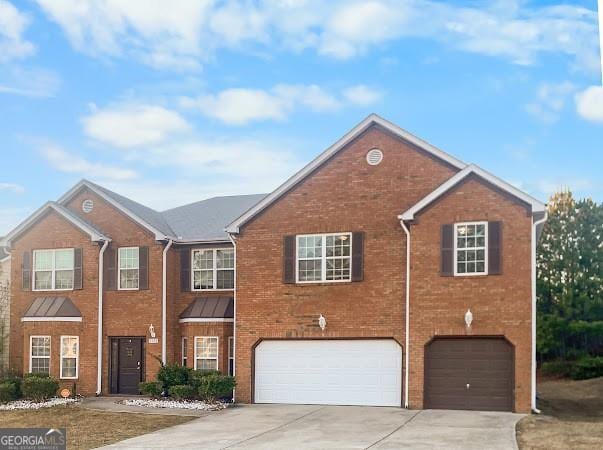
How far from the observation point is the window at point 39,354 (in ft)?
82.9

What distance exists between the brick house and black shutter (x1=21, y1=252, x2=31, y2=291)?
8 centimetres

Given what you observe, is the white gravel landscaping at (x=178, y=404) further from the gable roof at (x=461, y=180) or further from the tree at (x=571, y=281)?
the tree at (x=571, y=281)

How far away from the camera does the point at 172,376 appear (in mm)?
22672

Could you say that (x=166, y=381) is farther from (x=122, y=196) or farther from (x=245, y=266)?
(x=122, y=196)

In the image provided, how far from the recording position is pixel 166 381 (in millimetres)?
22688

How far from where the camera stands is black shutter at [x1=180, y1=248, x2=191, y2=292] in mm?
25031

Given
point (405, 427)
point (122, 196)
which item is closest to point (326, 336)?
point (405, 427)

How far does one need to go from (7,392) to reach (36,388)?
35.1 inches

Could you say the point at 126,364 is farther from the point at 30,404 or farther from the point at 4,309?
the point at 4,309

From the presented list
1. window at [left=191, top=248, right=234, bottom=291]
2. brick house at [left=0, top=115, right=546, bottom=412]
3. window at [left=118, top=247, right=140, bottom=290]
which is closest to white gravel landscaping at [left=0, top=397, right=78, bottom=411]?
brick house at [left=0, top=115, right=546, bottom=412]

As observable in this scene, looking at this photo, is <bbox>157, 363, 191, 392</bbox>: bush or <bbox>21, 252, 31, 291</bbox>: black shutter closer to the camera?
<bbox>157, 363, 191, 392</bbox>: bush

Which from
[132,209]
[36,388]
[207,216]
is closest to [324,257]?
[207,216]

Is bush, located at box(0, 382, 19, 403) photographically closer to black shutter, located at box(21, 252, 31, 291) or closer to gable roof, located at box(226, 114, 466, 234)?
black shutter, located at box(21, 252, 31, 291)

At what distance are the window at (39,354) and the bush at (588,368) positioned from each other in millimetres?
23552
